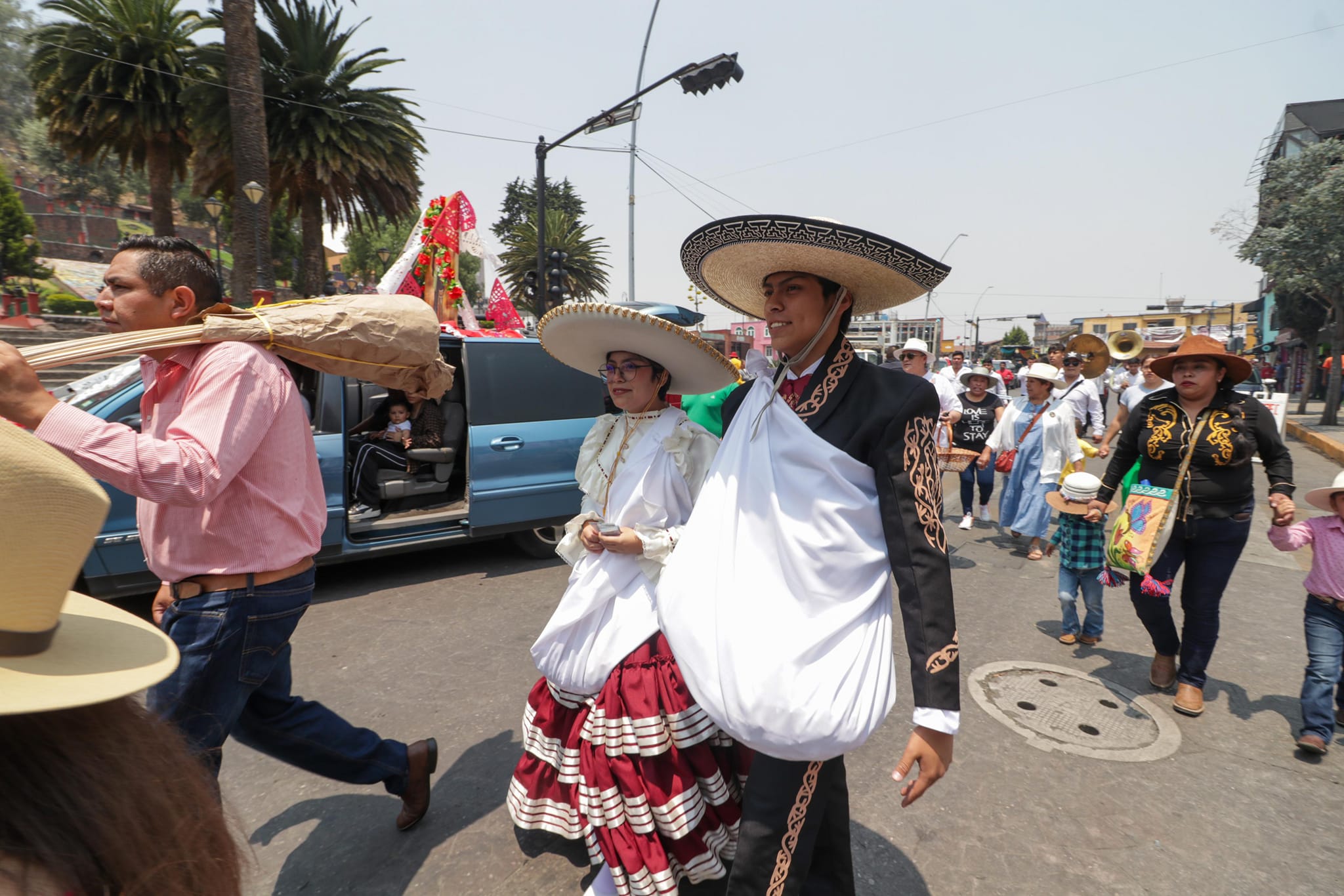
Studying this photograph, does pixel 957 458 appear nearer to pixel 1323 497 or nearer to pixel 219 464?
pixel 1323 497

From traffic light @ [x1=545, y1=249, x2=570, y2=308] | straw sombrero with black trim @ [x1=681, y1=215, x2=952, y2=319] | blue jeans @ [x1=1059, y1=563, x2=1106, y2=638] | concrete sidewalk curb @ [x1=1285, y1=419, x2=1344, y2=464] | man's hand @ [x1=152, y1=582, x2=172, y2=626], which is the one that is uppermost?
traffic light @ [x1=545, y1=249, x2=570, y2=308]

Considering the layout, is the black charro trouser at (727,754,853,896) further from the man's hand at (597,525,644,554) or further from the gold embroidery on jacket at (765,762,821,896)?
the man's hand at (597,525,644,554)

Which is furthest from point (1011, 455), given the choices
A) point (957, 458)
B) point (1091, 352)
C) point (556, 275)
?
point (556, 275)

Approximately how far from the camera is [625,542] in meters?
2.41

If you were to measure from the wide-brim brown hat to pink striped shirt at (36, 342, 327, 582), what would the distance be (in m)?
4.06

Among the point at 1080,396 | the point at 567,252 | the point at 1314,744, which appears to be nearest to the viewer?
the point at 1314,744

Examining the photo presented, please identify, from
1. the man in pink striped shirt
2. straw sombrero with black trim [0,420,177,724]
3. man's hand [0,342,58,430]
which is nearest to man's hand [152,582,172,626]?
the man in pink striped shirt

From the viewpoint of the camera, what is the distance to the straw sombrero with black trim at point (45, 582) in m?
0.63

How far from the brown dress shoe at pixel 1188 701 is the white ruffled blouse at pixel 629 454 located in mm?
3067

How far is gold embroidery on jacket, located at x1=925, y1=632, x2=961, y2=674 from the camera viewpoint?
64.9 inches

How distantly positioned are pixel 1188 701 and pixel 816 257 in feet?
11.4

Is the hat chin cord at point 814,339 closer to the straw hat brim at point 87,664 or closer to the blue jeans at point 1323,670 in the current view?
the straw hat brim at point 87,664

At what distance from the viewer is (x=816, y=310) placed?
2025 mm

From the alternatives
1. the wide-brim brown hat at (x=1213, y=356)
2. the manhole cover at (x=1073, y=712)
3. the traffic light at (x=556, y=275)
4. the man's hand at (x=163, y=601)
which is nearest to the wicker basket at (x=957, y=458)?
the manhole cover at (x=1073, y=712)
